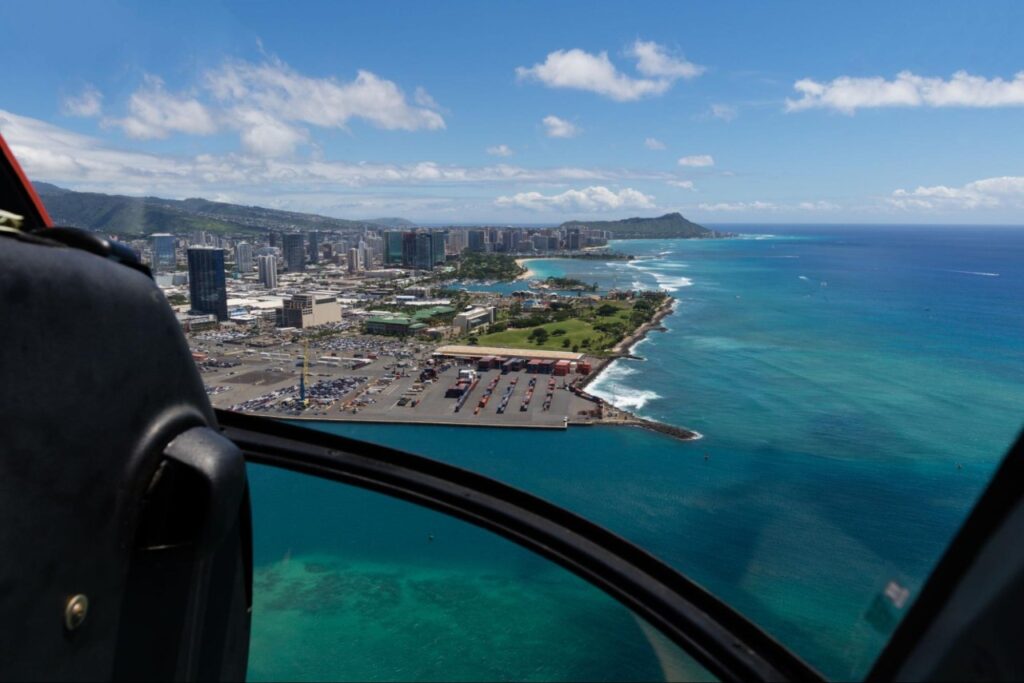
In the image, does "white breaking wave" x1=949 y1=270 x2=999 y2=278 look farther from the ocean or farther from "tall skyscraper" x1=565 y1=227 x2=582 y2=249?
"tall skyscraper" x1=565 y1=227 x2=582 y2=249

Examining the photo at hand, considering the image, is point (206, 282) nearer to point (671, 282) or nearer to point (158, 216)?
point (158, 216)

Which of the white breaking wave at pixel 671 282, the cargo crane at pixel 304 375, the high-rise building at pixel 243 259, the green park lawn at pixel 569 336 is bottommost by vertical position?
the cargo crane at pixel 304 375

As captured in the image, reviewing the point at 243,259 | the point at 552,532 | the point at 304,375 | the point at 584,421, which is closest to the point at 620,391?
the point at 584,421

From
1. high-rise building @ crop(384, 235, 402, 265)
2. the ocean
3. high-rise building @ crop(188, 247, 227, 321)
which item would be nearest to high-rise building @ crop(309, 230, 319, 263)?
high-rise building @ crop(384, 235, 402, 265)

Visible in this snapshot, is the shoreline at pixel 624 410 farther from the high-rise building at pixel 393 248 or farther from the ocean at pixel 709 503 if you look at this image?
the high-rise building at pixel 393 248

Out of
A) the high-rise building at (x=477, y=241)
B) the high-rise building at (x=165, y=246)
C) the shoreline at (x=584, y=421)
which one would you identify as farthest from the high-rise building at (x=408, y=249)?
the shoreline at (x=584, y=421)

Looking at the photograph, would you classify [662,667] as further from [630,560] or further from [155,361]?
[155,361]

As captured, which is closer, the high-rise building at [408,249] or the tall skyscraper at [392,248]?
the high-rise building at [408,249]
